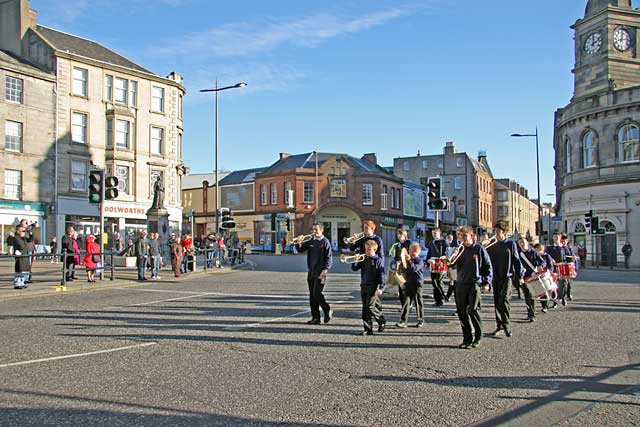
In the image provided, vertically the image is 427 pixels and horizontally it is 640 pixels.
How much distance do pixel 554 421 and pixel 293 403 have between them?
2.40 metres

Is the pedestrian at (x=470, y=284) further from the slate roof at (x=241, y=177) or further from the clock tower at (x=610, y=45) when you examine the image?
the slate roof at (x=241, y=177)

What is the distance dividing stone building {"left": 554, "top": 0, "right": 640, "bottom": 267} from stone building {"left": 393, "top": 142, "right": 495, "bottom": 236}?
36724 mm

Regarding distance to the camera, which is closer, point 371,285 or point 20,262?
point 371,285

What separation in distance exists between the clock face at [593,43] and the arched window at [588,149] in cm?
743

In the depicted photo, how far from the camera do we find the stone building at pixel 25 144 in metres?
33.4

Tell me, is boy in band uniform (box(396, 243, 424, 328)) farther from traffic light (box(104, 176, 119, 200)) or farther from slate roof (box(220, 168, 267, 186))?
slate roof (box(220, 168, 267, 186))

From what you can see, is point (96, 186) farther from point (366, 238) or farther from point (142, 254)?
point (366, 238)

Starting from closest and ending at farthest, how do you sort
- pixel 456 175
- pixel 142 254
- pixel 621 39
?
pixel 142 254
pixel 621 39
pixel 456 175

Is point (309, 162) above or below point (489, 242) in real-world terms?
above

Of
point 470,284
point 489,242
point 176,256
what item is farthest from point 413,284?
point 176,256

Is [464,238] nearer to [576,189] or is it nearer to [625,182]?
[625,182]

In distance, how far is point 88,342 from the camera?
8.53m

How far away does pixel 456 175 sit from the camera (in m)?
83.4

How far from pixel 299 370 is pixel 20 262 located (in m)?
12.2
